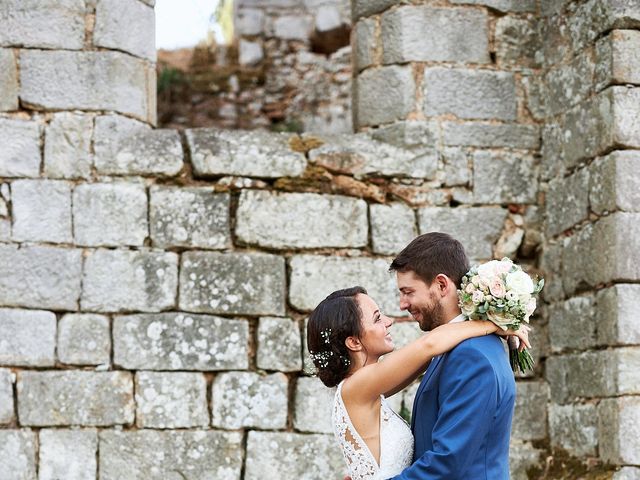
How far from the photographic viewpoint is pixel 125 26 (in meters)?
6.44

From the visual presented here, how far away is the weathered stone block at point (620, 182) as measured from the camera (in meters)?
5.82

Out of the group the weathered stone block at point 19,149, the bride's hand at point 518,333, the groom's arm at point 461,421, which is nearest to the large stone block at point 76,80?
the weathered stone block at point 19,149

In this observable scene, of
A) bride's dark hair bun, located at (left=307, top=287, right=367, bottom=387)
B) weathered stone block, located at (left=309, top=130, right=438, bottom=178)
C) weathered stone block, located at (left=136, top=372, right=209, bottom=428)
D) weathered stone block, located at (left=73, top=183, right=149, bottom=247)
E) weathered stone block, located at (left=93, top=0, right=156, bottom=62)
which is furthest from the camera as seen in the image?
weathered stone block, located at (left=309, top=130, right=438, bottom=178)

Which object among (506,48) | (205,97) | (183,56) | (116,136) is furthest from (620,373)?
(183,56)

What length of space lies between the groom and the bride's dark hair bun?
251 mm

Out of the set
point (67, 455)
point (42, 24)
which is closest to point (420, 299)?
point (67, 455)

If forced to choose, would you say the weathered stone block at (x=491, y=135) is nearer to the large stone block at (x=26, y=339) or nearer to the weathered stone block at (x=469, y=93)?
the weathered stone block at (x=469, y=93)

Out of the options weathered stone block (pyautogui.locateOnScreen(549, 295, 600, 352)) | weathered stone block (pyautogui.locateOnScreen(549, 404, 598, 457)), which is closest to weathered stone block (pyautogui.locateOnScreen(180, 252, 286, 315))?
weathered stone block (pyautogui.locateOnScreen(549, 295, 600, 352))

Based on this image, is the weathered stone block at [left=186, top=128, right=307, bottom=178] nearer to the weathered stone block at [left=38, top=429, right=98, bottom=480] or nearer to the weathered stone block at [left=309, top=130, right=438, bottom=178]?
the weathered stone block at [left=309, top=130, right=438, bottom=178]

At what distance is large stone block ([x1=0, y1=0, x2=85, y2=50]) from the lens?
6.27 meters

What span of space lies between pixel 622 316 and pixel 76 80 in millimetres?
3361

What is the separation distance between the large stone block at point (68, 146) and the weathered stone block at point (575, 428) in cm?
308

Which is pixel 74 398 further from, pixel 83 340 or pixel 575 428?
pixel 575 428

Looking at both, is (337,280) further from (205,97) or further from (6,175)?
(205,97)
